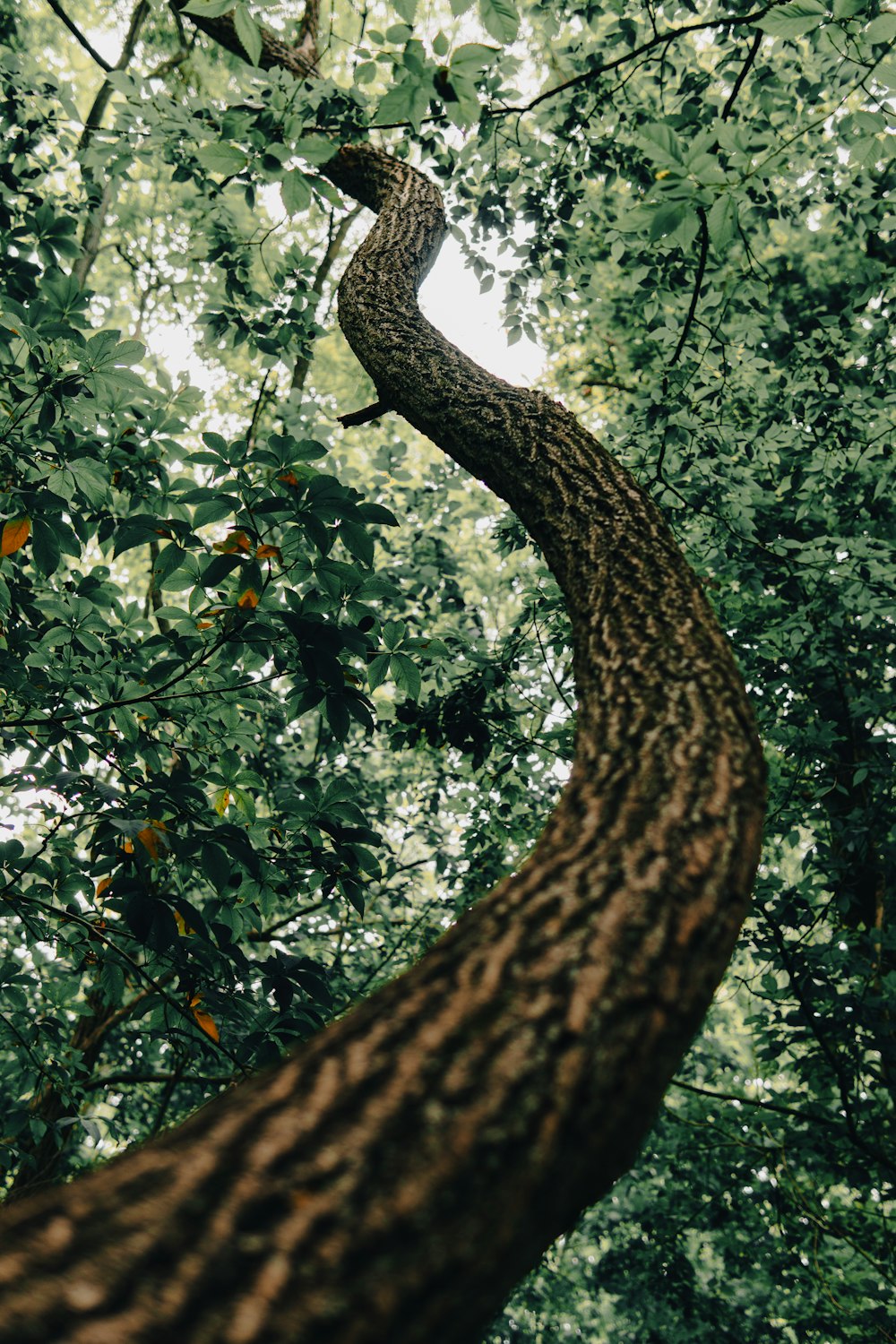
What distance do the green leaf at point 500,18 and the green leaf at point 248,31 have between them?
0.57m

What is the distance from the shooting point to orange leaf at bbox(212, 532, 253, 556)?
7.30 feet

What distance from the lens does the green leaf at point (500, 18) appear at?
72.7 inches

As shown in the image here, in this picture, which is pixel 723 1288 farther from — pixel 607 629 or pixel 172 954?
pixel 607 629

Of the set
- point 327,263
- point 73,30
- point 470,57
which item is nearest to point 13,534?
point 470,57

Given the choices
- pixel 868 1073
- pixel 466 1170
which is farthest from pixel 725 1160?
pixel 466 1170

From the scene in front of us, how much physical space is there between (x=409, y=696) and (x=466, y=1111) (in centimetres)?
259

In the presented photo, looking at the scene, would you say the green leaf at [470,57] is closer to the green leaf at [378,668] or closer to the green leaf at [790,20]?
the green leaf at [790,20]

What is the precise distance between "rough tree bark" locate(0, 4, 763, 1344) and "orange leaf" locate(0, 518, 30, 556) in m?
1.87

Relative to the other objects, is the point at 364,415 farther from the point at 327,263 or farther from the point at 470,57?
the point at 327,263

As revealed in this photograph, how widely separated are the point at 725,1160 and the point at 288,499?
532cm

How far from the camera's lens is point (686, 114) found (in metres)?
1.96

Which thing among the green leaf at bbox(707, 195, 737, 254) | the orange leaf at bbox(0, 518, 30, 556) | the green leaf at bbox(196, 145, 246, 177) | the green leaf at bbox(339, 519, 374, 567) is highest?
the green leaf at bbox(707, 195, 737, 254)

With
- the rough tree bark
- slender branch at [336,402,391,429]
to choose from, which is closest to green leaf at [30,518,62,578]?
slender branch at [336,402,391,429]

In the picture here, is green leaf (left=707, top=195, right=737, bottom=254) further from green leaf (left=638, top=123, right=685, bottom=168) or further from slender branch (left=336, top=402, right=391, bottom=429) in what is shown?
slender branch (left=336, top=402, right=391, bottom=429)
